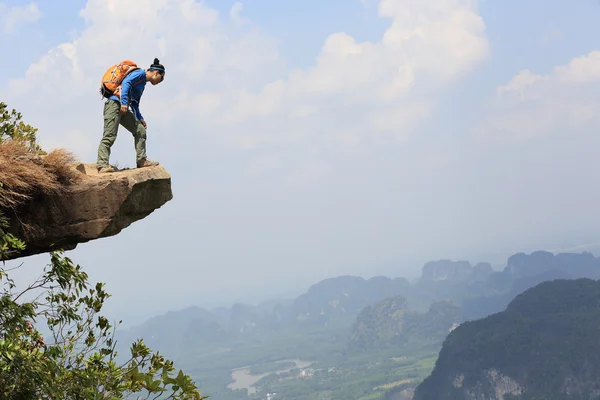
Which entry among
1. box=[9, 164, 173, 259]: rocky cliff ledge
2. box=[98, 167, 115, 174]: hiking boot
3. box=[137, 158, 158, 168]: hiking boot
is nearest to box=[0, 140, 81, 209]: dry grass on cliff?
box=[9, 164, 173, 259]: rocky cliff ledge

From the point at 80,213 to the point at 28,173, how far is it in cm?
102

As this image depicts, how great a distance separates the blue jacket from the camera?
8.29m

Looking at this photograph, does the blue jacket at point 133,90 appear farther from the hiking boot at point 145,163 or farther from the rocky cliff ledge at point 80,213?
the rocky cliff ledge at point 80,213

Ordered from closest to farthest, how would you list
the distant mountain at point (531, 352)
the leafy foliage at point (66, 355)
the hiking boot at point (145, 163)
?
the leafy foliage at point (66, 355), the hiking boot at point (145, 163), the distant mountain at point (531, 352)

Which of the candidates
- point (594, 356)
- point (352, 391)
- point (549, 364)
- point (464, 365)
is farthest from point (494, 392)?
point (352, 391)

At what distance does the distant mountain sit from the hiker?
12003 centimetres

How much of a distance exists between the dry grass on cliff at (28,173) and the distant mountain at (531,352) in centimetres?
12102

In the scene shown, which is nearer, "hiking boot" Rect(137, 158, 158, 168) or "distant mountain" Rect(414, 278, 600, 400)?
"hiking boot" Rect(137, 158, 158, 168)

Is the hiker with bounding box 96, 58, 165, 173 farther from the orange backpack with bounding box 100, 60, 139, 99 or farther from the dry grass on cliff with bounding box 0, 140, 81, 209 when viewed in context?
the dry grass on cliff with bounding box 0, 140, 81, 209

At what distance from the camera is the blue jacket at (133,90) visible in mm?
8290

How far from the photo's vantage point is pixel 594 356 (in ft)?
358

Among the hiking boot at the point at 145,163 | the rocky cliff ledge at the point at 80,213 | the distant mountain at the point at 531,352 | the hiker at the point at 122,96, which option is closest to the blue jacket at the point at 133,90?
the hiker at the point at 122,96

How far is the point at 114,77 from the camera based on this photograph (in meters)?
8.43

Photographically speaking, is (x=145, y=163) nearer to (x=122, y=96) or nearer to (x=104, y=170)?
(x=104, y=170)
